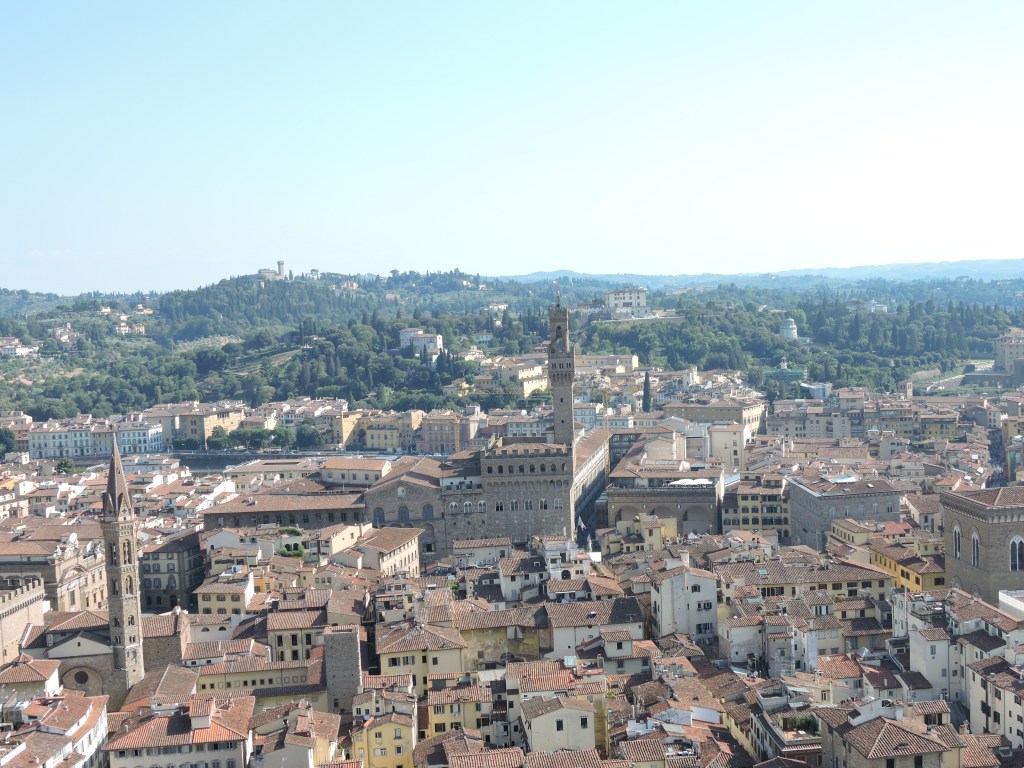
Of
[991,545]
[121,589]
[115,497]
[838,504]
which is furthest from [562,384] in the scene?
[121,589]

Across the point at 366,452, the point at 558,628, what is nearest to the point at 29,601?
the point at 558,628

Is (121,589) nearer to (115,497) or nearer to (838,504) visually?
(115,497)

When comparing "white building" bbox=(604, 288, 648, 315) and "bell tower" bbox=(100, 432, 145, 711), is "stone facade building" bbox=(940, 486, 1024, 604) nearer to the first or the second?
"bell tower" bbox=(100, 432, 145, 711)

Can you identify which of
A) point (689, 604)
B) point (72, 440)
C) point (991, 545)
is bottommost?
point (72, 440)

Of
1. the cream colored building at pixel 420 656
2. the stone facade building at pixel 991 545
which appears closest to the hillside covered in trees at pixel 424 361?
the stone facade building at pixel 991 545

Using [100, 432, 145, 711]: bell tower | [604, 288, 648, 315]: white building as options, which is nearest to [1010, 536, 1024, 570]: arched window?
[100, 432, 145, 711]: bell tower

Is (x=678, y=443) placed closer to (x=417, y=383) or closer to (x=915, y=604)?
(x=915, y=604)

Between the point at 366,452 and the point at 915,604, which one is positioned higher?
the point at 915,604
